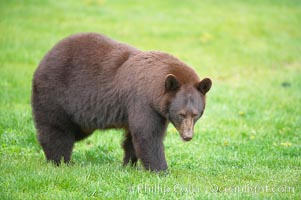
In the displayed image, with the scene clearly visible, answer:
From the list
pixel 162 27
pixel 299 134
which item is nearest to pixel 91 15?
pixel 162 27

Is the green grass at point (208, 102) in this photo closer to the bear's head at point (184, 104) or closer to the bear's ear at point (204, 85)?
the bear's head at point (184, 104)

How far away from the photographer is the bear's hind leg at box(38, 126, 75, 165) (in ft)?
26.1

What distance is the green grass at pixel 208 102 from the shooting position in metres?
6.62

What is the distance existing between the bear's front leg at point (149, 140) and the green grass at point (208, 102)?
0.70 ft

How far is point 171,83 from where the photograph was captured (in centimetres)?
702

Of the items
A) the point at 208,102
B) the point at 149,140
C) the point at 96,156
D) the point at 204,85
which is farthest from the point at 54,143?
the point at 208,102

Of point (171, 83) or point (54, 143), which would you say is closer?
point (171, 83)

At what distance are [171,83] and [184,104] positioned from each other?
0.34 m

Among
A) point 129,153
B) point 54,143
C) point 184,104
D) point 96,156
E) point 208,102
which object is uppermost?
point 184,104

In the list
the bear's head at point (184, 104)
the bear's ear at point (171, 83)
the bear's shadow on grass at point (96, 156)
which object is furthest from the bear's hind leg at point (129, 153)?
the bear's ear at point (171, 83)

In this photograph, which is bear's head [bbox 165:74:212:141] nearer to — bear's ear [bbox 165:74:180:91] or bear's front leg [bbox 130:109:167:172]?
bear's ear [bbox 165:74:180:91]

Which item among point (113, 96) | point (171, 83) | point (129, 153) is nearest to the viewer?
point (171, 83)

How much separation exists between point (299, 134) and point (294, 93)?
407 centimetres

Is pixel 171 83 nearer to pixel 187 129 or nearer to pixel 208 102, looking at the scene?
pixel 187 129
